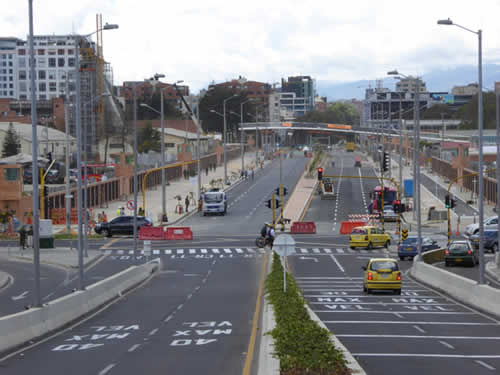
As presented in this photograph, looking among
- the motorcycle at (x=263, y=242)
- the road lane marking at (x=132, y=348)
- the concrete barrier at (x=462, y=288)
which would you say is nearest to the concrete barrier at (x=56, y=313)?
the road lane marking at (x=132, y=348)

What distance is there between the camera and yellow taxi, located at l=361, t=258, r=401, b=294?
33.1 m

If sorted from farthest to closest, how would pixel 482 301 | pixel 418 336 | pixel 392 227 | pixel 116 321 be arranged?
pixel 392 227 → pixel 482 301 → pixel 116 321 → pixel 418 336

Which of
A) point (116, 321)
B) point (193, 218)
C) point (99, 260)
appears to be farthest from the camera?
point (193, 218)

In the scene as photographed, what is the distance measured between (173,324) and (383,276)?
1148 centimetres

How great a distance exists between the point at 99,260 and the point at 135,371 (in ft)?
112

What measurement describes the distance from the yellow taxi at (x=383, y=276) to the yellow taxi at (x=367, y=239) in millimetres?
22678

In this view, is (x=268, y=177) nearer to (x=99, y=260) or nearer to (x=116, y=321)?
(x=99, y=260)

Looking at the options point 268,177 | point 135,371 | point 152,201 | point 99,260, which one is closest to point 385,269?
point 135,371

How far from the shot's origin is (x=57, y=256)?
167 feet

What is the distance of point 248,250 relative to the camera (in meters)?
55.9

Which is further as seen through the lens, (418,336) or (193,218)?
(193,218)

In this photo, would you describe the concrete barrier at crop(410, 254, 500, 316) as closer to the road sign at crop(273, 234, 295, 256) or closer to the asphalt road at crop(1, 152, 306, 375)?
the road sign at crop(273, 234, 295, 256)

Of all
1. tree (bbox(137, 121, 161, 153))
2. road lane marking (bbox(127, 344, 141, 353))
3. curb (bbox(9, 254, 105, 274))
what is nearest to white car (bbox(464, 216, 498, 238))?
curb (bbox(9, 254, 105, 274))

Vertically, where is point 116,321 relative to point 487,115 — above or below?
below
